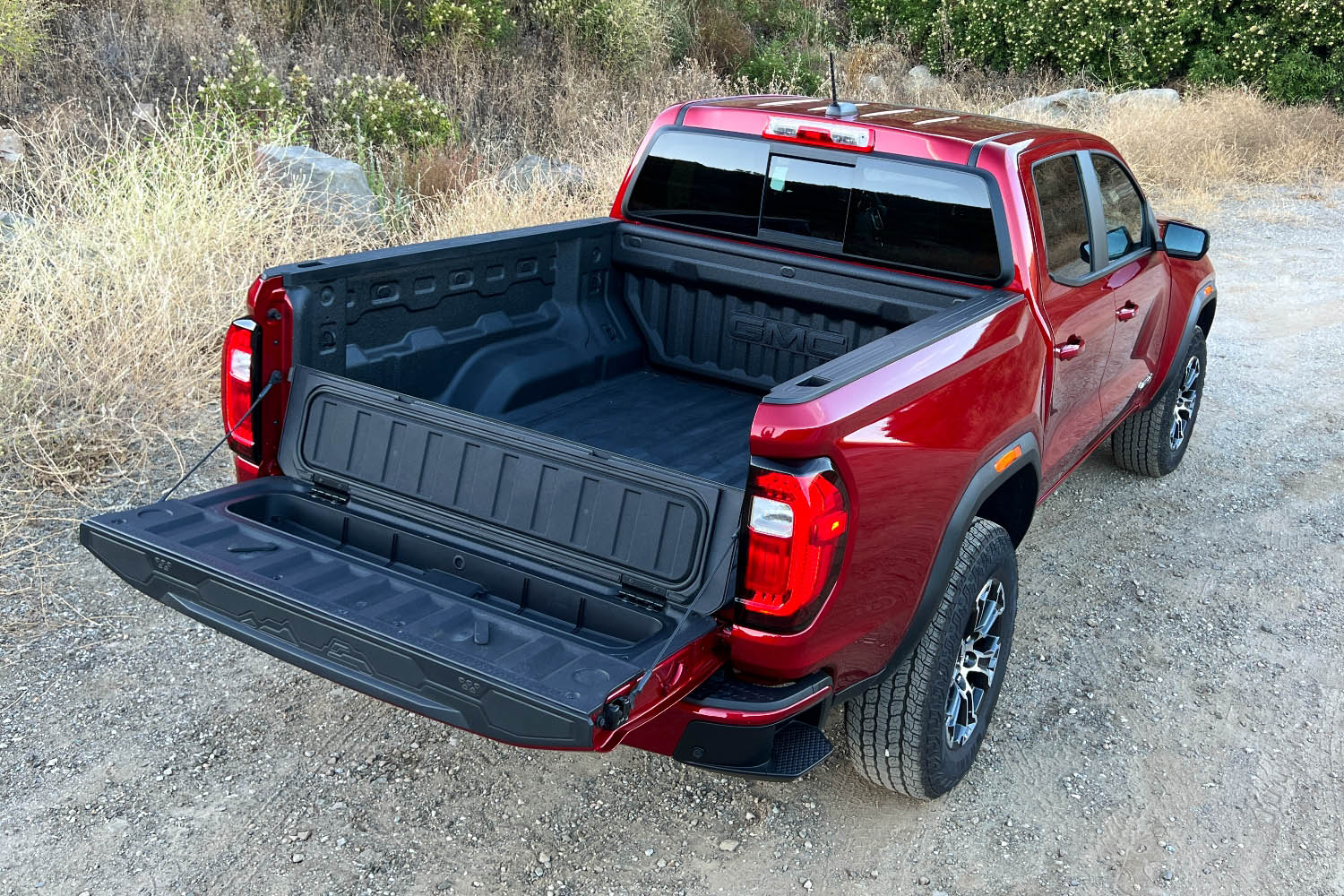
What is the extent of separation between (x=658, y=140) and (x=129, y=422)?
9.56ft

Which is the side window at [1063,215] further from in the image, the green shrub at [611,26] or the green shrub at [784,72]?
the green shrub at [784,72]

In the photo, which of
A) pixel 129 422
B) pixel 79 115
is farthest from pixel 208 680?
pixel 79 115

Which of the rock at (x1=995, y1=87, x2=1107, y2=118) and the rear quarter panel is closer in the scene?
the rear quarter panel

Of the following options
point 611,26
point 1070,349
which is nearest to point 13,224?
point 1070,349

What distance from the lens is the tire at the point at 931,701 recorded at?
309 centimetres

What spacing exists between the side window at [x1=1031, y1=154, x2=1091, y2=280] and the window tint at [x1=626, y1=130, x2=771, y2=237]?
998 millimetres

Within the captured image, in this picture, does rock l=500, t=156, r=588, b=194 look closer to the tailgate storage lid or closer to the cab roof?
the cab roof

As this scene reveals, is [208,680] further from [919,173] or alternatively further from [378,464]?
[919,173]

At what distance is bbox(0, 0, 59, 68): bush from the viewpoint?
33.1ft

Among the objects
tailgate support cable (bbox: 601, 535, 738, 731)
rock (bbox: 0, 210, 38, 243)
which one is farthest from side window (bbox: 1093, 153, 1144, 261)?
rock (bbox: 0, 210, 38, 243)

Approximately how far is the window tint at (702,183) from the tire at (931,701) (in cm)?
161

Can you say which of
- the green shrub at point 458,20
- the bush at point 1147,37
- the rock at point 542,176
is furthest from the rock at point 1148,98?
the rock at point 542,176

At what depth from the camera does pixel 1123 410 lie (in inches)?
189

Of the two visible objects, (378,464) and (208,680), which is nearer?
(378,464)
